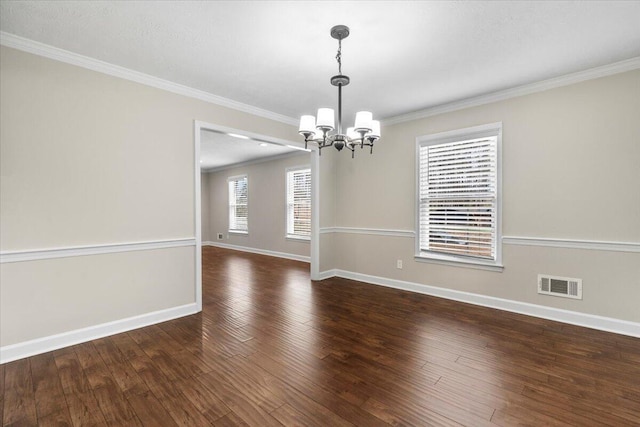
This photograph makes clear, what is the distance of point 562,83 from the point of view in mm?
3154

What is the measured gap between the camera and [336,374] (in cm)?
217

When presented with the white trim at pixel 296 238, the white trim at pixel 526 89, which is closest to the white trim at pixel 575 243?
the white trim at pixel 526 89

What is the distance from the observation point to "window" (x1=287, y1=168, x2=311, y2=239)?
697 cm

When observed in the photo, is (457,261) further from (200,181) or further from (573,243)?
(200,181)

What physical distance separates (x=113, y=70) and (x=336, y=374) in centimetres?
350

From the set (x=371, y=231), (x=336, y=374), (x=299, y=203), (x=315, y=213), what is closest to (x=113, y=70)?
(x=315, y=213)

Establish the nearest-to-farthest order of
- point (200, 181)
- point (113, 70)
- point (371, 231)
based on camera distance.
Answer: point (113, 70) < point (200, 181) < point (371, 231)

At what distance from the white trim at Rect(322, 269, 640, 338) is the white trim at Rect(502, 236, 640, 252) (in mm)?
699

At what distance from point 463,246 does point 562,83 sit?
212cm

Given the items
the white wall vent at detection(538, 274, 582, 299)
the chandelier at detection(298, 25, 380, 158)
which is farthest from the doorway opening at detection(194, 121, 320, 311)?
the white wall vent at detection(538, 274, 582, 299)

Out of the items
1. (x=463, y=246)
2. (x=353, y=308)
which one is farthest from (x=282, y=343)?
(x=463, y=246)

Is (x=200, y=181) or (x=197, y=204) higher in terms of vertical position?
(x=200, y=181)

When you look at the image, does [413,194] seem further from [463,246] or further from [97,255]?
[97,255]

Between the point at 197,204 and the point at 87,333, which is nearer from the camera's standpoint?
the point at 87,333
